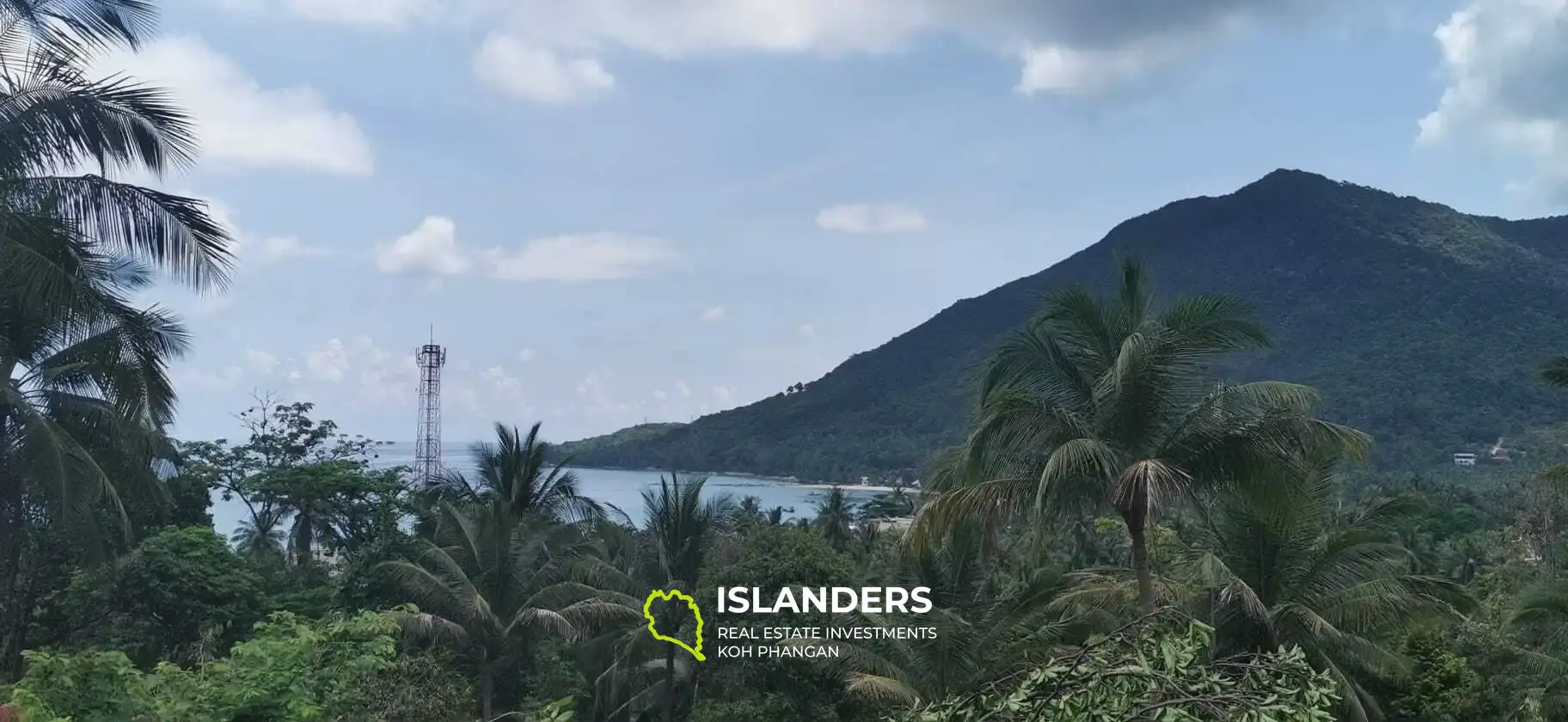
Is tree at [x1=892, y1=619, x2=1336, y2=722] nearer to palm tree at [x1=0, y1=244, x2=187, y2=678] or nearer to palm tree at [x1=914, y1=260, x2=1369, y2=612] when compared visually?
palm tree at [x1=914, y1=260, x2=1369, y2=612]

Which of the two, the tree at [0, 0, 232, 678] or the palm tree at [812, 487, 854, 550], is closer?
the tree at [0, 0, 232, 678]

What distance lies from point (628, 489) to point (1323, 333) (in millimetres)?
54400

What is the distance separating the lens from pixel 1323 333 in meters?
85.6

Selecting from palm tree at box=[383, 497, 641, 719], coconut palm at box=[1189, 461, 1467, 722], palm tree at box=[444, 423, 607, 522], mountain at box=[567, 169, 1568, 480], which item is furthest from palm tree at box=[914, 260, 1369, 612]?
A: mountain at box=[567, 169, 1568, 480]

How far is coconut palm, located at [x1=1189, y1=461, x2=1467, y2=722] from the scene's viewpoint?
8719mm

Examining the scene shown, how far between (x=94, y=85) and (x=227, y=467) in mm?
18801

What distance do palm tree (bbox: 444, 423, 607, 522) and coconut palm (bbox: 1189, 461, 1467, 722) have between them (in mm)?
10547

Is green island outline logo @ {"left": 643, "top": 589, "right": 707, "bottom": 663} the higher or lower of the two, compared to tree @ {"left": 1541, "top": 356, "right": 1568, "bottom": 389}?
lower

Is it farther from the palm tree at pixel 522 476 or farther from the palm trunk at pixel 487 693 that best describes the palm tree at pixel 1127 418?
the palm tree at pixel 522 476

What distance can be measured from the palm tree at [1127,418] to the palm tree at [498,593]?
7.59 metres

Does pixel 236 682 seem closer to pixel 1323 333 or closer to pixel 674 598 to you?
pixel 674 598

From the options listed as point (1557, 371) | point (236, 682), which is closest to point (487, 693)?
point (236, 682)

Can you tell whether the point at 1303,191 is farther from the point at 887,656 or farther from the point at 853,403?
the point at 887,656

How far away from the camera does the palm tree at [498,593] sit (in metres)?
14.2
